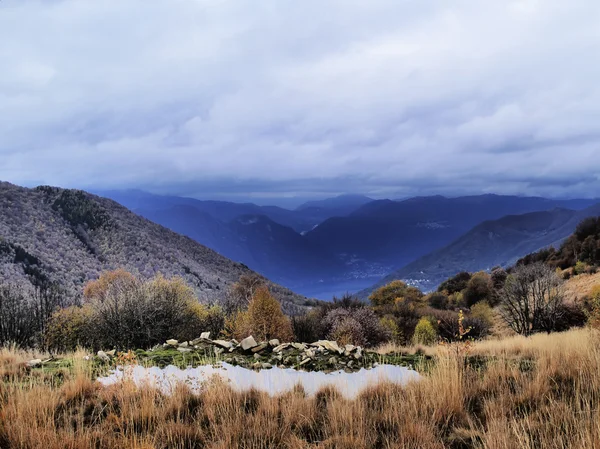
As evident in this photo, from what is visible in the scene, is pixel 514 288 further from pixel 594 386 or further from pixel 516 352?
pixel 594 386

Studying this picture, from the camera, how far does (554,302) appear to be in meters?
27.5

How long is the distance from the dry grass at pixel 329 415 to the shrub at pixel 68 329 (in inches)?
658

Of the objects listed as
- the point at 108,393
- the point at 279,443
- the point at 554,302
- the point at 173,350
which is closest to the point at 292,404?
the point at 279,443

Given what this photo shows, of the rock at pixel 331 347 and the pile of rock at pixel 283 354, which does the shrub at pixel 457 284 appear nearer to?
the rock at pixel 331 347

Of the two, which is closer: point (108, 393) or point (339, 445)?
point (339, 445)

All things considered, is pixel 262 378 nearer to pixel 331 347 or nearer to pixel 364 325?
pixel 331 347

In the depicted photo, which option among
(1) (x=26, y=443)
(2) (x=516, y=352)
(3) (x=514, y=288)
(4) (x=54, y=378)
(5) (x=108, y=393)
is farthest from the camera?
(3) (x=514, y=288)

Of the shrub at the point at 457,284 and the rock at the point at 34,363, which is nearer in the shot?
the rock at the point at 34,363

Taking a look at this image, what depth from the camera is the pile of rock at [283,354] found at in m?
9.73

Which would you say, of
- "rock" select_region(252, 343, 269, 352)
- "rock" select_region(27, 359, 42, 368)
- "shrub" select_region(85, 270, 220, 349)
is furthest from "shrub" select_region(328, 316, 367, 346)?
"rock" select_region(27, 359, 42, 368)

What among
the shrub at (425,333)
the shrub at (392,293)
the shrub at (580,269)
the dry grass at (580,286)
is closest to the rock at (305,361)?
the shrub at (425,333)

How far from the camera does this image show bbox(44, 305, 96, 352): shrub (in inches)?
841

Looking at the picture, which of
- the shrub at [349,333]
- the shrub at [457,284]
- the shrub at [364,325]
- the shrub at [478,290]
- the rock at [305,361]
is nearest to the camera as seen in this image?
the rock at [305,361]

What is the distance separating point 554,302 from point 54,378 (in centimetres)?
3017
